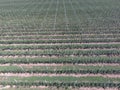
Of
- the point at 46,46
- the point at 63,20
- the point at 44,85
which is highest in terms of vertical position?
the point at 63,20

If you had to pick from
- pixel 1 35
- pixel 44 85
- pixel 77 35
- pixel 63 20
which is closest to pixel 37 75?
pixel 44 85

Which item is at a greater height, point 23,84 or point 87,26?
point 87,26

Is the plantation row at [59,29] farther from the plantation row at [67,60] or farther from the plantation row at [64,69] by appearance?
the plantation row at [64,69]

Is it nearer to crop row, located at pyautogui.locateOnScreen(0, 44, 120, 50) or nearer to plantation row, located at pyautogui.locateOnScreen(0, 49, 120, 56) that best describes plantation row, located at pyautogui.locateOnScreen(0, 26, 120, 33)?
crop row, located at pyautogui.locateOnScreen(0, 44, 120, 50)

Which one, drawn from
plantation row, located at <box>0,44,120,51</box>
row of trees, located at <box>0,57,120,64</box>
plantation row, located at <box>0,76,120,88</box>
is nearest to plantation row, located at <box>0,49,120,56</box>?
plantation row, located at <box>0,44,120,51</box>

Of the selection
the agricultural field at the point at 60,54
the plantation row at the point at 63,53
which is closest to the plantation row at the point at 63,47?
the agricultural field at the point at 60,54

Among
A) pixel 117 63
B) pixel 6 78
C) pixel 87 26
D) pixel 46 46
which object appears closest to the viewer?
pixel 6 78

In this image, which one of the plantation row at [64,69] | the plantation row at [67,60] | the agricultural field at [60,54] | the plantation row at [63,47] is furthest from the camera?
the plantation row at [63,47]

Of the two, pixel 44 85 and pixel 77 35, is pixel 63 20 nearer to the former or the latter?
pixel 77 35

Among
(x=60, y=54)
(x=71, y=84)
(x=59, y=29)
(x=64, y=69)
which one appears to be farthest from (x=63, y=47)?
(x=71, y=84)
